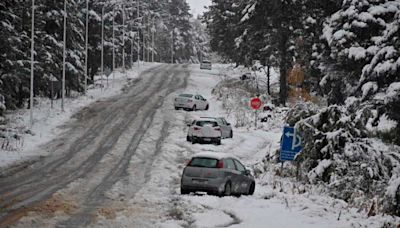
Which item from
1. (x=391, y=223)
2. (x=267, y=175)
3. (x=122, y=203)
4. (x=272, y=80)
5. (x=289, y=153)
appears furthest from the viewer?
(x=272, y=80)

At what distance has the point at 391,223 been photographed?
13.4 meters

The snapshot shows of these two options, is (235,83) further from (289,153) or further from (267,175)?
(289,153)

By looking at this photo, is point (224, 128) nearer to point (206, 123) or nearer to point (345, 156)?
point (206, 123)

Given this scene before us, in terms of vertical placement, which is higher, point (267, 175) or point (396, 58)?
point (396, 58)

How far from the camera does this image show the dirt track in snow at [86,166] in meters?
17.0

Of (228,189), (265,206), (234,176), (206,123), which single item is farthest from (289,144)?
(206,123)

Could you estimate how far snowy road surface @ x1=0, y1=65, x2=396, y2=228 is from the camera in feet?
50.3

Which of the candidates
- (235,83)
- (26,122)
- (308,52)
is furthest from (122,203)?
(235,83)

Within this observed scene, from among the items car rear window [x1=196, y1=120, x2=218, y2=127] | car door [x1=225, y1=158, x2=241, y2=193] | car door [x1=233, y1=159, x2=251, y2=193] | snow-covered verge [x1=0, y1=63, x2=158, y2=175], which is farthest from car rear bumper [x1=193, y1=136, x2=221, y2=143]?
car door [x1=225, y1=158, x2=241, y2=193]

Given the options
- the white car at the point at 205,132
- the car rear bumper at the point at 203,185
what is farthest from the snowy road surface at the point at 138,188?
the white car at the point at 205,132

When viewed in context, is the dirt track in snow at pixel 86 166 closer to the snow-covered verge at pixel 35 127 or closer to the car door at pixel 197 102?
the snow-covered verge at pixel 35 127

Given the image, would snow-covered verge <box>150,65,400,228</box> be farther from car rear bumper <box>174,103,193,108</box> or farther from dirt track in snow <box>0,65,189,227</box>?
car rear bumper <box>174,103,193,108</box>

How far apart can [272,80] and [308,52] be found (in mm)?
28547

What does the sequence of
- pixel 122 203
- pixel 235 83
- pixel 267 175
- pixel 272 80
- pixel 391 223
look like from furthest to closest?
pixel 272 80
pixel 235 83
pixel 267 175
pixel 122 203
pixel 391 223
